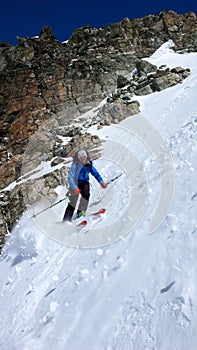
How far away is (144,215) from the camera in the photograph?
24.2 feet

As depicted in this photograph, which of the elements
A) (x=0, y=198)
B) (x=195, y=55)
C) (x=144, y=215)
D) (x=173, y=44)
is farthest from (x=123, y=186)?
(x=173, y=44)

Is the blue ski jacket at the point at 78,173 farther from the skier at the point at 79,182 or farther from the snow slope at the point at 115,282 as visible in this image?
the snow slope at the point at 115,282

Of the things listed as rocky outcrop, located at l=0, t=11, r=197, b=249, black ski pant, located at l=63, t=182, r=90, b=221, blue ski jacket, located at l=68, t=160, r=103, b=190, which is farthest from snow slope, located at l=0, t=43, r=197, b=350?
rocky outcrop, located at l=0, t=11, r=197, b=249

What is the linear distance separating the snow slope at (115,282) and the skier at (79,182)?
2.98 ft

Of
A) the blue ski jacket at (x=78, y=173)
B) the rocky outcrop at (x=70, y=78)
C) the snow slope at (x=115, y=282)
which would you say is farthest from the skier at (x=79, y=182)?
the rocky outcrop at (x=70, y=78)

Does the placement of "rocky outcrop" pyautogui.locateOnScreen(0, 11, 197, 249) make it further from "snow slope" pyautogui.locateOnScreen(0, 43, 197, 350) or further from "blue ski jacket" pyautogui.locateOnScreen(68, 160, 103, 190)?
"snow slope" pyautogui.locateOnScreen(0, 43, 197, 350)

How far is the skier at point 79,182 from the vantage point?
30.6 feet

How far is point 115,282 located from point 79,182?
184 inches

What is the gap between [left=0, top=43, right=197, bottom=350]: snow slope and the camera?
4402 millimetres

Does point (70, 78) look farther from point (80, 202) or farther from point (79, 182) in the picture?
point (80, 202)

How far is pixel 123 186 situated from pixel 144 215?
10.9 ft

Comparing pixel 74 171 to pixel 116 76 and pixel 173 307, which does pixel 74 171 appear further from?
pixel 116 76

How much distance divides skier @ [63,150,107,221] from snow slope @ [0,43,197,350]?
908mm

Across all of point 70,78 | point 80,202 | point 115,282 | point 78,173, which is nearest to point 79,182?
point 78,173
